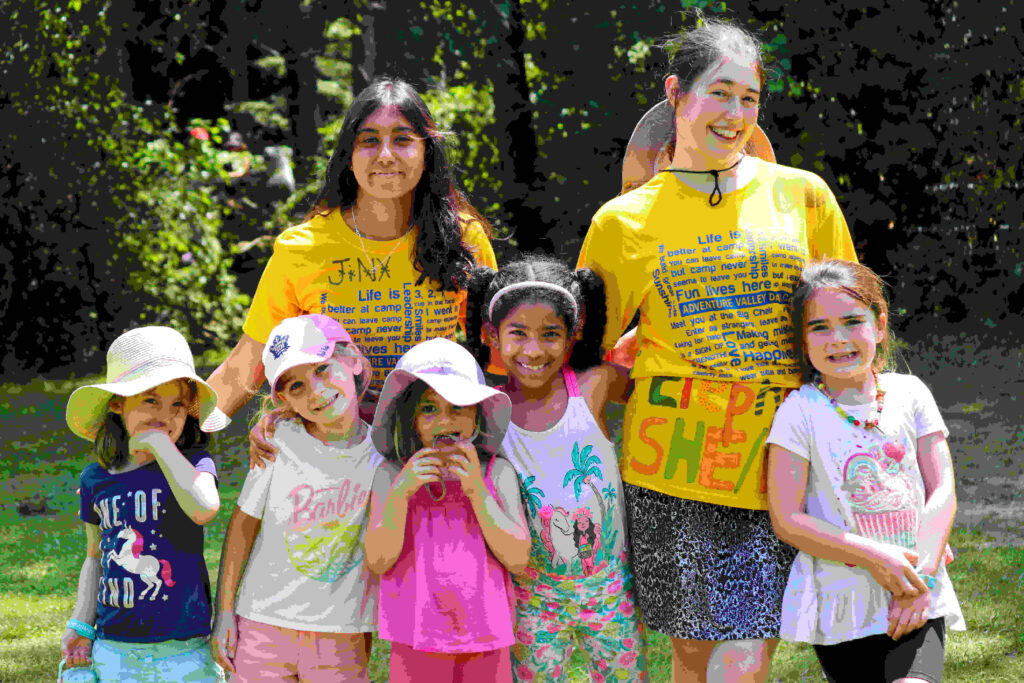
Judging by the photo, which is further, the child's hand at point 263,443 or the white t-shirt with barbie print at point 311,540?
the child's hand at point 263,443

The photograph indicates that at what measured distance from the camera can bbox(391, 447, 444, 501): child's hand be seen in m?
2.75

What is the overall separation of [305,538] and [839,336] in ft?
4.62

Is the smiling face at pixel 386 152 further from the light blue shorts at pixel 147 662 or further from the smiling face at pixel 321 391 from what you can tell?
the light blue shorts at pixel 147 662

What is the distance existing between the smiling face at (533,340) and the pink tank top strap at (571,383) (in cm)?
7

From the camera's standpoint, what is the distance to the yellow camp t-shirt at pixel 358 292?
10.2 feet

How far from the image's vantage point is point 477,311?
316cm

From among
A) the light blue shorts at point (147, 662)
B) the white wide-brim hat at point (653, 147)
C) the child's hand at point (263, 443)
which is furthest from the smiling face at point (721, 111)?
the light blue shorts at point (147, 662)

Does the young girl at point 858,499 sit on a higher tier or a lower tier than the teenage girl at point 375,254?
lower

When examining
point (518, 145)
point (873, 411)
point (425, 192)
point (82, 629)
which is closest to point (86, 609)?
point (82, 629)

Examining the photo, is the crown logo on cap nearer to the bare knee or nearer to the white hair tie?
the white hair tie

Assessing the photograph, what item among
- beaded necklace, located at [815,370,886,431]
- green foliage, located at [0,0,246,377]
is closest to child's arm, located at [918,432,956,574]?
beaded necklace, located at [815,370,886,431]

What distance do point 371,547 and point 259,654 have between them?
1.32 feet

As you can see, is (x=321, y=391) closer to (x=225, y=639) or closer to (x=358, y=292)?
(x=358, y=292)

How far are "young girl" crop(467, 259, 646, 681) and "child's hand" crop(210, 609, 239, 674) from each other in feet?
2.34
